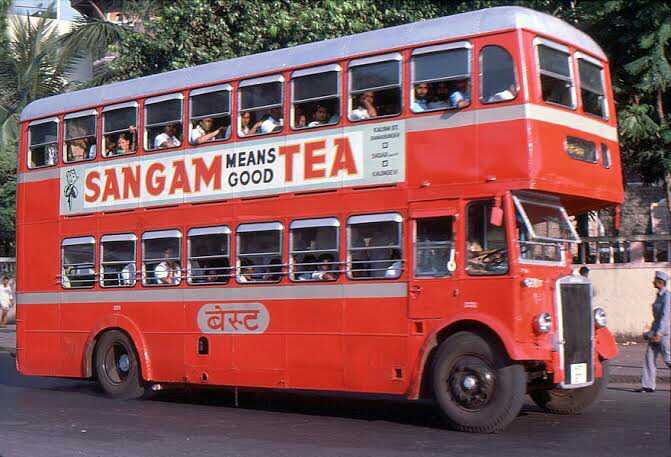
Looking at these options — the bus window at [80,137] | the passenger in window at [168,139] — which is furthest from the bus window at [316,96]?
the bus window at [80,137]

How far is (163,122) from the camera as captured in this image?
1441 centimetres

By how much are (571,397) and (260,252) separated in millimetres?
4336

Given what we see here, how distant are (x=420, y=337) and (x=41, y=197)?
7.48 metres

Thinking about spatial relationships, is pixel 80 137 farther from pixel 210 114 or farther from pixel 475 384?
pixel 475 384

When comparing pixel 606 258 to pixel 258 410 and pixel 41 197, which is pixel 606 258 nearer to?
pixel 258 410

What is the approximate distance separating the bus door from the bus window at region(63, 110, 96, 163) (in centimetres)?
607

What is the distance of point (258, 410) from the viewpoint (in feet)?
44.8

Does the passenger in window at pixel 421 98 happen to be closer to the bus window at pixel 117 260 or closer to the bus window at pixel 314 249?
the bus window at pixel 314 249

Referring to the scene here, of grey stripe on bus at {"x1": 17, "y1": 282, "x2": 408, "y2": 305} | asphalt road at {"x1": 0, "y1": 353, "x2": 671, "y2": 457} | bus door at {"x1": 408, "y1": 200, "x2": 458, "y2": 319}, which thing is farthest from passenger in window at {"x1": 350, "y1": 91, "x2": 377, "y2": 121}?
asphalt road at {"x1": 0, "y1": 353, "x2": 671, "y2": 457}

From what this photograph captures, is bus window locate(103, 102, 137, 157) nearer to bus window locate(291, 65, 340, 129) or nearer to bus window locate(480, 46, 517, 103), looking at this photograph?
bus window locate(291, 65, 340, 129)

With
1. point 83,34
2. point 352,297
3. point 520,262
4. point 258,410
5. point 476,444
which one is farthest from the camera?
point 83,34

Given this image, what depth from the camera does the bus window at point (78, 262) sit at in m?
15.3

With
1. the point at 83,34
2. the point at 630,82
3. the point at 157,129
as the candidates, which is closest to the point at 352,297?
the point at 157,129

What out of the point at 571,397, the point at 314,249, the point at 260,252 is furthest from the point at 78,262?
the point at 571,397
